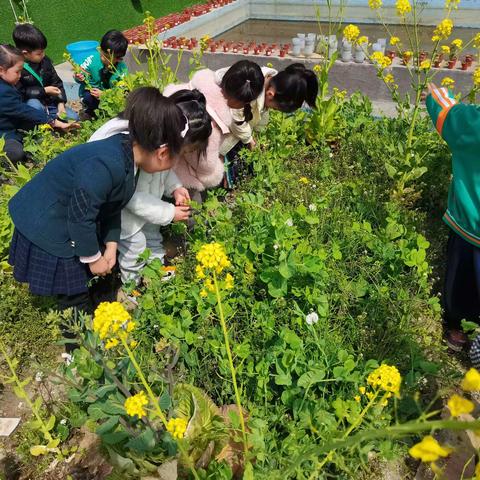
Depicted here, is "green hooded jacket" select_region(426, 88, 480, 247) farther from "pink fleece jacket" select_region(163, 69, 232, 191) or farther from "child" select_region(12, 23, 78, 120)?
"child" select_region(12, 23, 78, 120)

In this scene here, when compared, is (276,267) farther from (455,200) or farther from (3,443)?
(3,443)

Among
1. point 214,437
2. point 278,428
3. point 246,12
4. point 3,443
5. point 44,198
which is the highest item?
point 246,12

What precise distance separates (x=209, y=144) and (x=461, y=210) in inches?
54.6

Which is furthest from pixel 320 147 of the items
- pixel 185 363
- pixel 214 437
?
pixel 214 437

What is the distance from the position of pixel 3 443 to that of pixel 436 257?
2.30 metres

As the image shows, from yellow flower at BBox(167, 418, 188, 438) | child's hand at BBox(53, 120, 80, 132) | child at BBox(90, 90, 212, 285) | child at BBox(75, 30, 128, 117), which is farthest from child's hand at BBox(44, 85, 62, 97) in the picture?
yellow flower at BBox(167, 418, 188, 438)

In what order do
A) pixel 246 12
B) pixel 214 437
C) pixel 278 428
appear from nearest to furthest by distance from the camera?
pixel 214 437 < pixel 278 428 < pixel 246 12

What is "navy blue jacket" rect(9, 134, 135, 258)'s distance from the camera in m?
1.56

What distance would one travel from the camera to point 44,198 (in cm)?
167

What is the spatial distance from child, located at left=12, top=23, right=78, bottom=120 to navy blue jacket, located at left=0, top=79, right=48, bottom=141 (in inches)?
16.4

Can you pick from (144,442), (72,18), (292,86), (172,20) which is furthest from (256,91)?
(172,20)

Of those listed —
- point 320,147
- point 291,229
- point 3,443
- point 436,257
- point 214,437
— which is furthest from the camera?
point 320,147

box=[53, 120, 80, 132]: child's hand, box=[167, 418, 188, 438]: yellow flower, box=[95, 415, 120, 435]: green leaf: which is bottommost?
box=[95, 415, 120, 435]: green leaf

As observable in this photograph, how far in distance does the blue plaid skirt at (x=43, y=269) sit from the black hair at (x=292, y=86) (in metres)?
1.57
